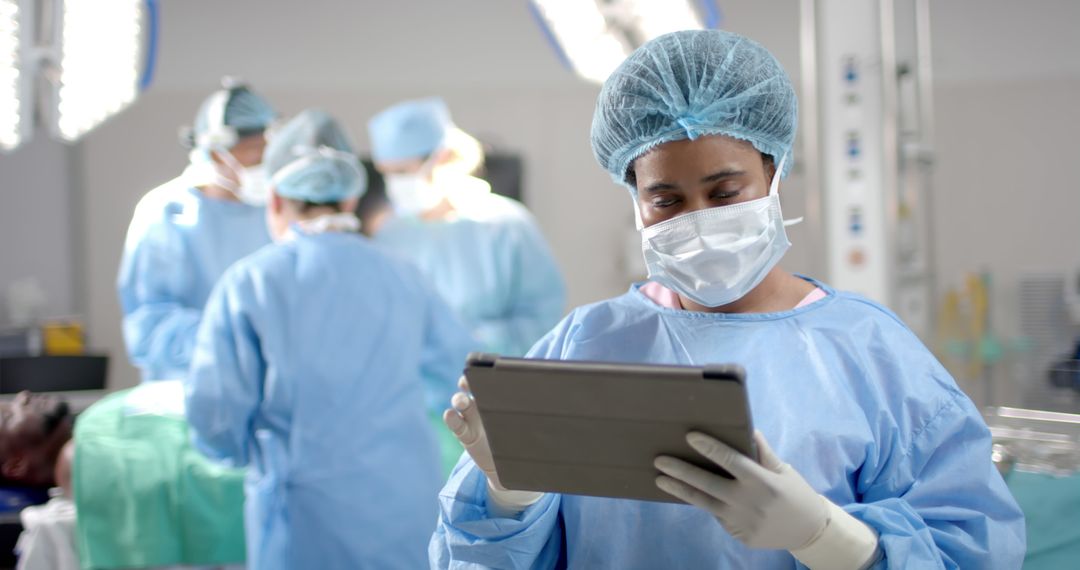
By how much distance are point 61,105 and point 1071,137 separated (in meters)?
4.68

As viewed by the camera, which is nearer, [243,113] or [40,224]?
[243,113]

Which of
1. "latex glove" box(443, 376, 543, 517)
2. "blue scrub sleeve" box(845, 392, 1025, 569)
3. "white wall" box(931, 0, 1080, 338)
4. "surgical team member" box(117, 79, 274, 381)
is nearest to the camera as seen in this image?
"blue scrub sleeve" box(845, 392, 1025, 569)

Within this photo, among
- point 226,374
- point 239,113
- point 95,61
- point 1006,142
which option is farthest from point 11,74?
point 1006,142

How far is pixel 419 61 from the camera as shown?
554 centimetres

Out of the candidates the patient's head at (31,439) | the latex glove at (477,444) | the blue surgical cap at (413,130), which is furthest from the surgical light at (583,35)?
the latex glove at (477,444)

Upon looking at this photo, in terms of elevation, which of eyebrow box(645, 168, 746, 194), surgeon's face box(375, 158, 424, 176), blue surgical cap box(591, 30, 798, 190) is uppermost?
surgeon's face box(375, 158, 424, 176)

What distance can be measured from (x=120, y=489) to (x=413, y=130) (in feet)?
5.20

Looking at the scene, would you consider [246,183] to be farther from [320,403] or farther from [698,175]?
[698,175]

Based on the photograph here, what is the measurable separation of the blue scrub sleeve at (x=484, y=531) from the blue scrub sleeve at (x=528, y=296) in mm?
2196

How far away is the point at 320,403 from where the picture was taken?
218cm

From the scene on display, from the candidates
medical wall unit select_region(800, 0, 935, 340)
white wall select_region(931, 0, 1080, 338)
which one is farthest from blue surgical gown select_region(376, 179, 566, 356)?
white wall select_region(931, 0, 1080, 338)

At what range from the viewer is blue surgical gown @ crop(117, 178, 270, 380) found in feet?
9.30

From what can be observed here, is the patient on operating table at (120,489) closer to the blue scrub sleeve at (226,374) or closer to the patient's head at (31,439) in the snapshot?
the patient's head at (31,439)

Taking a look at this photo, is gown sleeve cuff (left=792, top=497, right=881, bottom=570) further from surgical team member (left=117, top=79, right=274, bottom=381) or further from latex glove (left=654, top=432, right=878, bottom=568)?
surgical team member (left=117, top=79, right=274, bottom=381)
